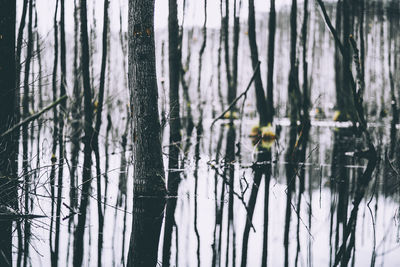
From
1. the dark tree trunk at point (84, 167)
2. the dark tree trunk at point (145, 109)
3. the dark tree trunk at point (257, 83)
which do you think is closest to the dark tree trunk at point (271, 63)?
the dark tree trunk at point (257, 83)

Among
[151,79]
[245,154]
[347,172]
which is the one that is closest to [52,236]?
[151,79]

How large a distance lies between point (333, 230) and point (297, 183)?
99.7 inches

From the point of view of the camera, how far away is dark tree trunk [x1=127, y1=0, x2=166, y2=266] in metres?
4.89

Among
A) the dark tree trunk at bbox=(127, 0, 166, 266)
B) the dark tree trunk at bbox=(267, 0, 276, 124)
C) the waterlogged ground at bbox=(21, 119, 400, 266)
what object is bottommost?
the waterlogged ground at bbox=(21, 119, 400, 266)

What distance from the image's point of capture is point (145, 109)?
500 cm

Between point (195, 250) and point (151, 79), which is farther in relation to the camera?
point (151, 79)

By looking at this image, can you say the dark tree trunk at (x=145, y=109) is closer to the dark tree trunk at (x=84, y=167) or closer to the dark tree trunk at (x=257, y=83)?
the dark tree trunk at (x=84, y=167)

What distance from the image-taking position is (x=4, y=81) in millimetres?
4984

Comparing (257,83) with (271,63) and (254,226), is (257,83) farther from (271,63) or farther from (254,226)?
(254,226)

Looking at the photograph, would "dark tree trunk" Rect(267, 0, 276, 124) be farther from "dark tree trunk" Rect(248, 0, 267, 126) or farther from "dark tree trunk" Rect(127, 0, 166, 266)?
"dark tree trunk" Rect(127, 0, 166, 266)

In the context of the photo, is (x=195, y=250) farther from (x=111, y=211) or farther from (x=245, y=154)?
(x=245, y=154)

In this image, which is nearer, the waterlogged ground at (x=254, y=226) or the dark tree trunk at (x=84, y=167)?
the waterlogged ground at (x=254, y=226)

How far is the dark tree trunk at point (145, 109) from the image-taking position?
489 centimetres

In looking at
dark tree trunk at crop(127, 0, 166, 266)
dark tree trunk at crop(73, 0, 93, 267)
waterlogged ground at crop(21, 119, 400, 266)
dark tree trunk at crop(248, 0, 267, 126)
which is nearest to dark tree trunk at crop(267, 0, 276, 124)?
dark tree trunk at crop(248, 0, 267, 126)
